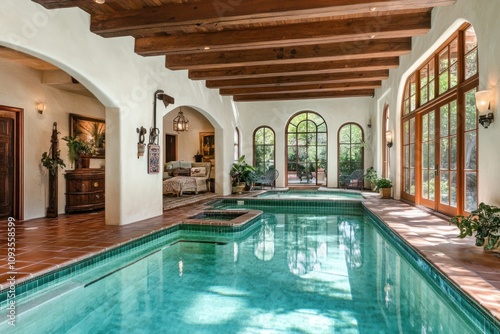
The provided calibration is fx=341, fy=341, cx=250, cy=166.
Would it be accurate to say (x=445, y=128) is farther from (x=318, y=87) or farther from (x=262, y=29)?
(x=318, y=87)

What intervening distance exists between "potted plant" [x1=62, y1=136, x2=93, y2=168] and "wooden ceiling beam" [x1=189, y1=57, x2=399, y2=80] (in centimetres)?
275

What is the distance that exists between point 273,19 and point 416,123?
167 inches

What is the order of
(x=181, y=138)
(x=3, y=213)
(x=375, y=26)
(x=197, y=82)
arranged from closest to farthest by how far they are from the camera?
1. (x=375, y=26)
2. (x=3, y=213)
3. (x=197, y=82)
4. (x=181, y=138)

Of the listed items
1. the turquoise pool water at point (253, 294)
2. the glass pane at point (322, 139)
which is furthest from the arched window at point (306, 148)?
the turquoise pool water at point (253, 294)

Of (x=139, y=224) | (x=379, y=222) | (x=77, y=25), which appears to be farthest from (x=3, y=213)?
(x=379, y=222)

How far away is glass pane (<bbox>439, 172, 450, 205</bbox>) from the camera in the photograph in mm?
5586

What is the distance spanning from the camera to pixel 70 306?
2783 mm

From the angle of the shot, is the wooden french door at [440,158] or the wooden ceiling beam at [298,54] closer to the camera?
the wooden french door at [440,158]

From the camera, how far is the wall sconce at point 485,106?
386cm

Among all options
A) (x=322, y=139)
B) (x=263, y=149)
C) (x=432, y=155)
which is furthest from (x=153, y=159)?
(x=322, y=139)

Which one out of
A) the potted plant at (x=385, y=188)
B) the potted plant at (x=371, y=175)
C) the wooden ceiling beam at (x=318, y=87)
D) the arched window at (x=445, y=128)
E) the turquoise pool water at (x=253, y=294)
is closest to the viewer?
the turquoise pool water at (x=253, y=294)

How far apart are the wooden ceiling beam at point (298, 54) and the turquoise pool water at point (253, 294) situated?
11.2 feet

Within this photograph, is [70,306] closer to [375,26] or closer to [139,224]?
[139,224]

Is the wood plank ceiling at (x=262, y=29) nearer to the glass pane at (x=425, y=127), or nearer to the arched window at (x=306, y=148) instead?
the glass pane at (x=425, y=127)
